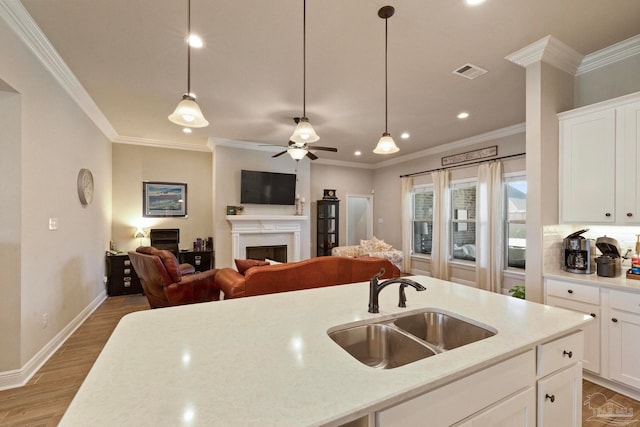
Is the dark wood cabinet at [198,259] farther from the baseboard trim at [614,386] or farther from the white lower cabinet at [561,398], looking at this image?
the baseboard trim at [614,386]

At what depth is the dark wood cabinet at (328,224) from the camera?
23.0 feet

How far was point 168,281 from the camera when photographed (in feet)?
11.0

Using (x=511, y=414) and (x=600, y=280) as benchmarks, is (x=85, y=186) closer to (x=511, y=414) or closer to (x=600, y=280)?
(x=511, y=414)

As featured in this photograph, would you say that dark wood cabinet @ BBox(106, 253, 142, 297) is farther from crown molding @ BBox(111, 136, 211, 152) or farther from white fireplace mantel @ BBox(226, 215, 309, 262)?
crown molding @ BBox(111, 136, 211, 152)

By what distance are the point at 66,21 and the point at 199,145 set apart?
→ 3820 mm

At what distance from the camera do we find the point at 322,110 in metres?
4.11

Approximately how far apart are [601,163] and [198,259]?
5.99 meters

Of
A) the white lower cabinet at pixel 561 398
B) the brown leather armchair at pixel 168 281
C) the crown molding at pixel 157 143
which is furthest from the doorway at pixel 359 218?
the white lower cabinet at pixel 561 398

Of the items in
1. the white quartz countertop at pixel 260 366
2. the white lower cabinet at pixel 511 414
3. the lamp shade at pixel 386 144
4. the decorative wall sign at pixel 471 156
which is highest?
the decorative wall sign at pixel 471 156

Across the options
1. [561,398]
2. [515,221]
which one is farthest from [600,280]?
[515,221]

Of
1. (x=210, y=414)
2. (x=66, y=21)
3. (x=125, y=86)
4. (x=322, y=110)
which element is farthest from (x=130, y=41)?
(x=210, y=414)

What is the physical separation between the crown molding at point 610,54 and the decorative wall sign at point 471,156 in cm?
237

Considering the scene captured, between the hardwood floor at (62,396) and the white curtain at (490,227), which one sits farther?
the white curtain at (490,227)

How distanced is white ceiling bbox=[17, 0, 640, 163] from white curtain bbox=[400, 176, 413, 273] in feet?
8.20
